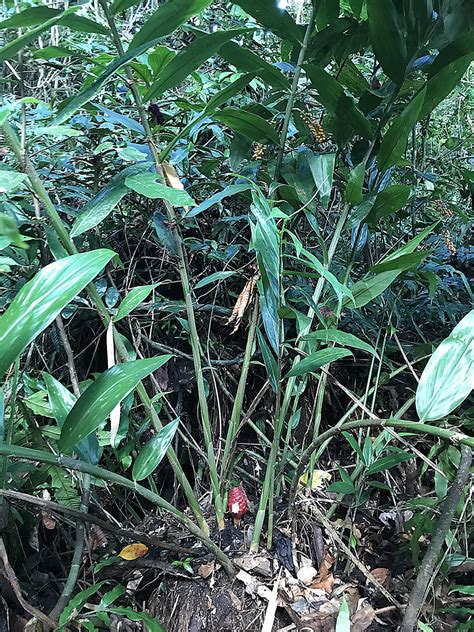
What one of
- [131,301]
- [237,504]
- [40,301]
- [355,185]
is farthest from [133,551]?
[355,185]

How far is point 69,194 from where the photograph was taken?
88 cm

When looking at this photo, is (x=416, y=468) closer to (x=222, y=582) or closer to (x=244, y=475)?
(x=244, y=475)

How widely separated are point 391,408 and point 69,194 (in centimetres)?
79

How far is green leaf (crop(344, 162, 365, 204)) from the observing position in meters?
0.63

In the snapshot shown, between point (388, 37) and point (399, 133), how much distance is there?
137 millimetres

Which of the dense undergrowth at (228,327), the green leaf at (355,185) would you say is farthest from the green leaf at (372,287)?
the green leaf at (355,185)

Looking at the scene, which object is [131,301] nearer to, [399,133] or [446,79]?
[399,133]

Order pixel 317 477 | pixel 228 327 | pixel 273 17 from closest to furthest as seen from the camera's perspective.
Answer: pixel 273 17
pixel 317 477
pixel 228 327

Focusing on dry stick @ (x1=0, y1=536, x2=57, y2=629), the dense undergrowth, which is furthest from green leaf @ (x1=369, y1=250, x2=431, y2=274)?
dry stick @ (x1=0, y1=536, x2=57, y2=629)

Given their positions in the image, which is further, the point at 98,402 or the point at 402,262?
the point at 402,262

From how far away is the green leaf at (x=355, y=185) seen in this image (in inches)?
24.8

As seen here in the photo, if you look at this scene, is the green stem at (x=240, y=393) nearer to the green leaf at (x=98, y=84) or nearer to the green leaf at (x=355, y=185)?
the green leaf at (x=355, y=185)

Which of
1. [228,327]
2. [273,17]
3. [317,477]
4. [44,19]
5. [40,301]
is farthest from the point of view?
[228,327]

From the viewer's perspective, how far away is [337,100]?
2.18 ft
